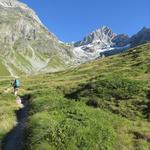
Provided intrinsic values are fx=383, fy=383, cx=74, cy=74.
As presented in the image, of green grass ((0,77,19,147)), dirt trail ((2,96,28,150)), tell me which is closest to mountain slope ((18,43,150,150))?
dirt trail ((2,96,28,150))

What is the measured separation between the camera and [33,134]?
26.5 metres

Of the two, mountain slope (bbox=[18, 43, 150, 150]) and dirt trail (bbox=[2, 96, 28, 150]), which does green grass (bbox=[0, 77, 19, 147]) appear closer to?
dirt trail (bbox=[2, 96, 28, 150])

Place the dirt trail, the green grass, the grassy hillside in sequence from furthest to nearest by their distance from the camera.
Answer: the green grass < the dirt trail < the grassy hillside

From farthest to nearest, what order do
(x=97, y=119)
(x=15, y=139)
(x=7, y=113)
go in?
(x=7, y=113) → (x=97, y=119) → (x=15, y=139)

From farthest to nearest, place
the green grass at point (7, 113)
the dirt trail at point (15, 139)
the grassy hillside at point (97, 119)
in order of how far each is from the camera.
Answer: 1. the green grass at point (7, 113)
2. the dirt trail at point (15, 139)
3. the grassy hillside at point (97, 119)

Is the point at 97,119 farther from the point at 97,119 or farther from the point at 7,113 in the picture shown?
the point at 7,113

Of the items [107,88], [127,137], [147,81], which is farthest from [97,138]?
[147,81]

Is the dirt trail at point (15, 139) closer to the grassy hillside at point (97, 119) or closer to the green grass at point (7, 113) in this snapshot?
the green grass at point (7, 113)

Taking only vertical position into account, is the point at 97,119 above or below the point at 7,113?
above

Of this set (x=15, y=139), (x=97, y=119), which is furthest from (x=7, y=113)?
(x=97, y=119)

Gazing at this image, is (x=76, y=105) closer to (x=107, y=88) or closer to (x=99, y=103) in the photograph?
(x=99, y=103)

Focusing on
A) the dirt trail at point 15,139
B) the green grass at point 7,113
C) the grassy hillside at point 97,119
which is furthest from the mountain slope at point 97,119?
the green grass at point 7,113

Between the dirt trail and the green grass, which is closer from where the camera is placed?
the dirt trail

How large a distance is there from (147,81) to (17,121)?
14.4m
